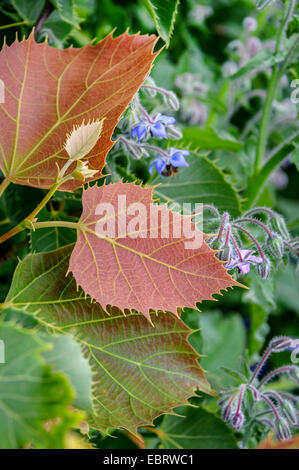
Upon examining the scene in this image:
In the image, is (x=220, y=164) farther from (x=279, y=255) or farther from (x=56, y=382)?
(x=56, y=382)

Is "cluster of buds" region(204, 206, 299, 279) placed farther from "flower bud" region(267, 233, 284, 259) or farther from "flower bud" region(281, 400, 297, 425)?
"flower bud" region(281, 400, 297, 425)

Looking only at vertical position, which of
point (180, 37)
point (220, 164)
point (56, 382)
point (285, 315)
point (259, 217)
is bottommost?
point (285, 315)

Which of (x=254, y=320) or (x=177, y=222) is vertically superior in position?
(x=177, y=222)

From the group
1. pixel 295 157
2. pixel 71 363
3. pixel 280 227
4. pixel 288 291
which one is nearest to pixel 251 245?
pixel 280 227

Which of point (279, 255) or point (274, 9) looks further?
point (274, 9)

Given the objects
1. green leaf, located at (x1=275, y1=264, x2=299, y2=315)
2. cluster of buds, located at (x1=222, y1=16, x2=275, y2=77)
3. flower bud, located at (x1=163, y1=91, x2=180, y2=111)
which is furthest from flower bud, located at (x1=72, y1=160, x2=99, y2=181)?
green leaf, located at (x1=275, y1=264, x2=299, y2=315)

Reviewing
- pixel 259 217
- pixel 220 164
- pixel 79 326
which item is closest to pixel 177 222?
pixel 79 326
